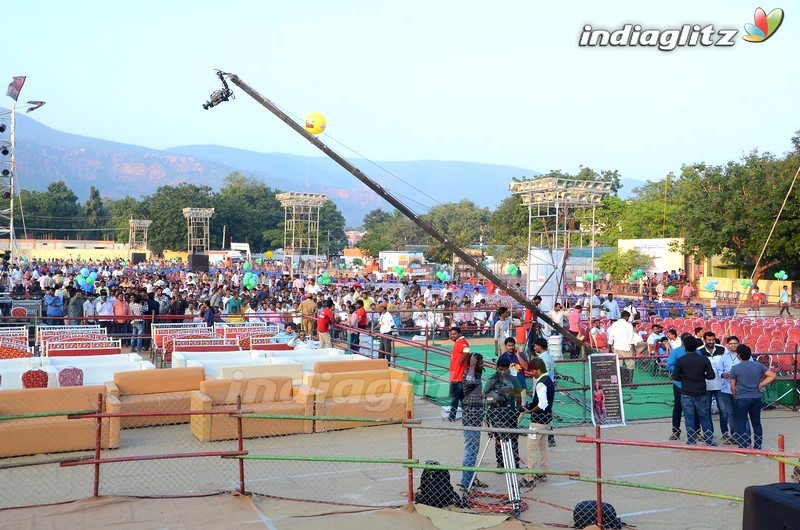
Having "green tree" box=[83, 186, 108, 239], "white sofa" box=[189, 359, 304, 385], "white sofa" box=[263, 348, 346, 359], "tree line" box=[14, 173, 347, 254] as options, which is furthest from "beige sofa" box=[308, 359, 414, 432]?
"green tree" box=[83, 186, 108, 239]

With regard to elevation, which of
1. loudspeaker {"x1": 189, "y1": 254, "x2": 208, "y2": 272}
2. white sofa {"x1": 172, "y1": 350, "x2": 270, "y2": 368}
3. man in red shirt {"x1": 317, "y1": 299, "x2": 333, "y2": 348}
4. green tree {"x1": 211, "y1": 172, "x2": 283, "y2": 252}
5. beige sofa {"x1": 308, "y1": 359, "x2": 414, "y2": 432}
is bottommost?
beige sofa {"x1": 308, "y1": 359, "x2": 414, "y2": 432}

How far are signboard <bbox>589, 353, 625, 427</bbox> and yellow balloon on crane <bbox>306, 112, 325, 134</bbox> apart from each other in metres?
5.22

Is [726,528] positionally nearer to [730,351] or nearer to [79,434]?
[730,351]

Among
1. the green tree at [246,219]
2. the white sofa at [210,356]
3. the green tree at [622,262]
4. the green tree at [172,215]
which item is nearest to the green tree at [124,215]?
the green tree at [172,215]

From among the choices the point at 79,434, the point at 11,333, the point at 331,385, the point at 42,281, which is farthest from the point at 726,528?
the point at 42,281

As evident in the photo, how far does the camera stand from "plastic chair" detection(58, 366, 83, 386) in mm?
11250

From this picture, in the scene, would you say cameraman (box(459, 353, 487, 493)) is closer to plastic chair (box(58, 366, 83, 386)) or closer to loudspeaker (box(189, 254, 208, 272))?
plastic chair (box(58, 366, 83, 386))

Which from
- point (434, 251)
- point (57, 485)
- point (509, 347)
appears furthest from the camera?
point (434, 251)

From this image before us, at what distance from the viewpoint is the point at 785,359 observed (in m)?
14.4

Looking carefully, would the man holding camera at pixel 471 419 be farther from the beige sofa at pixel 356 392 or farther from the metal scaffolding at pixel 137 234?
the metal scaffolding at pixel 137 234

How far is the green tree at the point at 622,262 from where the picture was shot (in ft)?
147

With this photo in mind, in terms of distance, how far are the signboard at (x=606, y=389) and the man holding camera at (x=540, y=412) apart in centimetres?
282

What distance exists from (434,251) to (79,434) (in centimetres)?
5825

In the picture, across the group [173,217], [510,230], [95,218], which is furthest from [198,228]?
[95,218]
